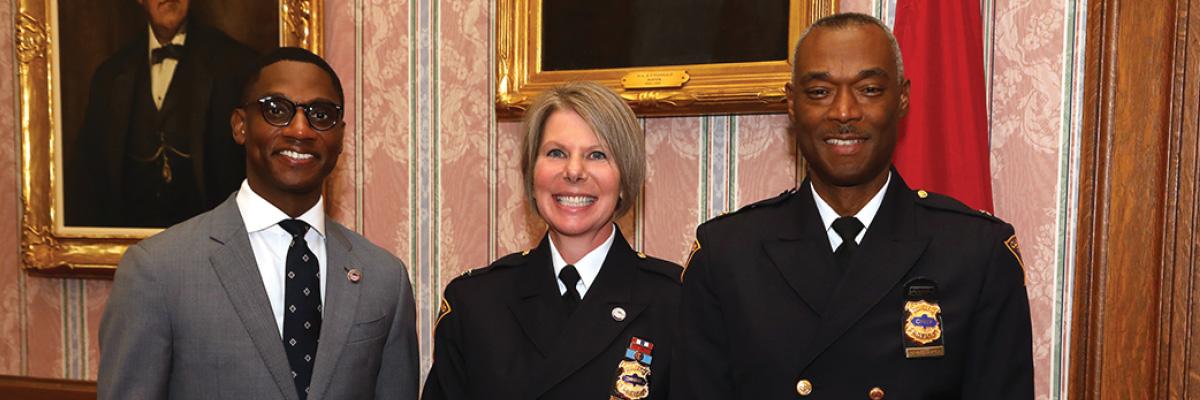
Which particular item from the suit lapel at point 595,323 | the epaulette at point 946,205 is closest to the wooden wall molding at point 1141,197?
the epaulette at point 946,205

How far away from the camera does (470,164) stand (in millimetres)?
3154

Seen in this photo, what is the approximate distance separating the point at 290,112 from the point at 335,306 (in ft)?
1.47

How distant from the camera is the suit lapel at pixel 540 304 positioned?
6.44ft

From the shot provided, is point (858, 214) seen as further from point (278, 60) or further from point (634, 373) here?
point (278, 60)

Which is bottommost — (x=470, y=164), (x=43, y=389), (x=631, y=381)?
(x=43, y=389)

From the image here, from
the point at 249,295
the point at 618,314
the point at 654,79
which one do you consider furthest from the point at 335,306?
the point at 654,79

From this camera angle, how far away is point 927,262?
159 cm

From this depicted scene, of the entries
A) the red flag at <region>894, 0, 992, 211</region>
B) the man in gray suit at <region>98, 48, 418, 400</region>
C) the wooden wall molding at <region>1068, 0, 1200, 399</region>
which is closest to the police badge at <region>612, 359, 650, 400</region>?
the man in gray suit at <region>98, 48, 418, 400</region>

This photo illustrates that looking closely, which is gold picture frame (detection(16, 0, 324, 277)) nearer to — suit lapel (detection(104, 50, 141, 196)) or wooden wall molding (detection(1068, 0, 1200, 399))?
suit lapel (detection(104, 50, 141, 196))

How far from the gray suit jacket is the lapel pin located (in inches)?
22.9

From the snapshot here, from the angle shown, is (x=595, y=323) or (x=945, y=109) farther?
(x=945, y=109)

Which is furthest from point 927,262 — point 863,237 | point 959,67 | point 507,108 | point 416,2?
point 416,2

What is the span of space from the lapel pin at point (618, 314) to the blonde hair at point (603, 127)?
0.24m

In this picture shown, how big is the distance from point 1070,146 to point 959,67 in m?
0.43
